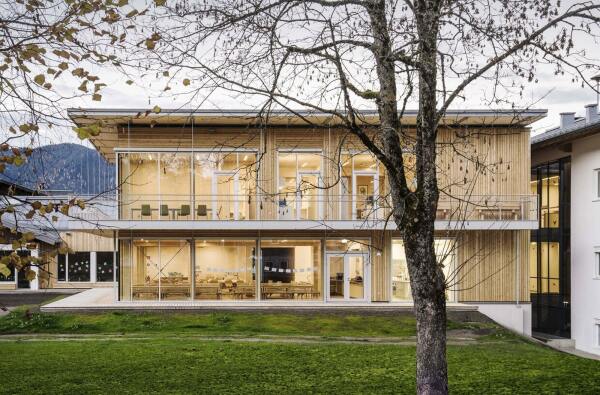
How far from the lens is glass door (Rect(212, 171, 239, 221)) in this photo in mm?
24391

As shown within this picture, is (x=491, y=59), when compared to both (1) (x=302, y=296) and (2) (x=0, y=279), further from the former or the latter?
(2) (x=0, y=279)

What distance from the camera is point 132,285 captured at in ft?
79.9

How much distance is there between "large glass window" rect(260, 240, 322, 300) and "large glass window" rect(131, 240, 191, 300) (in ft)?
10.1

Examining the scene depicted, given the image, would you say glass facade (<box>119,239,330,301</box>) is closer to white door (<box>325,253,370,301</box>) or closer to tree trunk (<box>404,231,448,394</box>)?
white door (<box>325,253,370,301</box>)

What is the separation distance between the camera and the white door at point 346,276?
2462 centimetres

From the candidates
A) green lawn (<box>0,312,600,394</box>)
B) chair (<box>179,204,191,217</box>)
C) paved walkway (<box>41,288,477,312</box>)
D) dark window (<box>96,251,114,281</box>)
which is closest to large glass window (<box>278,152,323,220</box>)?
paved walkway (<box>41,288,477,312</box>)

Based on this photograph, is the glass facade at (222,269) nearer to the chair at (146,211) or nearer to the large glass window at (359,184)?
the chair at (146,211)

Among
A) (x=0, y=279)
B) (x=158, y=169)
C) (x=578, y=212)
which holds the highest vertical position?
(x=158, y=169)

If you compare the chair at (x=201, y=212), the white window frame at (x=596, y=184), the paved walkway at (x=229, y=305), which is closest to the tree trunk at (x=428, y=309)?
the paved walkway at (x=229, y=305)

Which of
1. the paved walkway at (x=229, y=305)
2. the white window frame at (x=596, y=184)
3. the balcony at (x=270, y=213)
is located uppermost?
the white window frame at (x=596, y=184)

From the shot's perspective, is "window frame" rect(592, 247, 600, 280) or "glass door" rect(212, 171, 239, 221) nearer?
"glass door" rect(212, 171, 239, 221)

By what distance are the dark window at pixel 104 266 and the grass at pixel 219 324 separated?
1779cm

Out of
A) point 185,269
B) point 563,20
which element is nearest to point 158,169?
point 185,269

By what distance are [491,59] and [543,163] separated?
23.3 m
